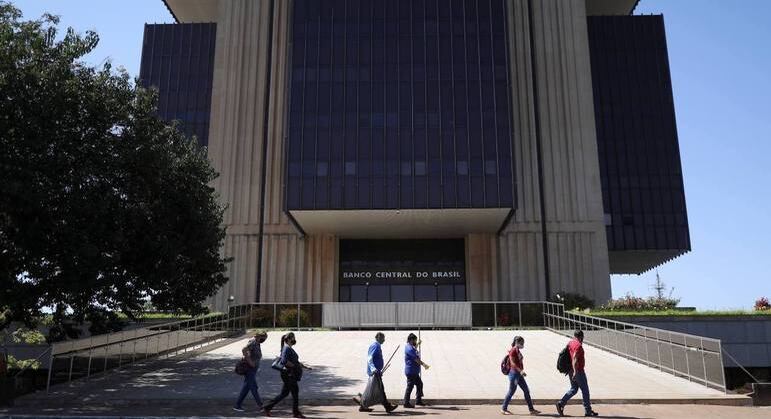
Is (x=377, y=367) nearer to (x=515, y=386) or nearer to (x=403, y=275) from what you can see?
(x=515, y=386)

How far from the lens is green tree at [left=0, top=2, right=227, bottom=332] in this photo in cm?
1324

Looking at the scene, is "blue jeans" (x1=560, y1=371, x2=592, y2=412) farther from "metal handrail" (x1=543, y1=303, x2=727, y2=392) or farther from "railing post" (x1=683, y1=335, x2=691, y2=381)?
"railing post" (x1=683, y1=335, x2=691, y2=381)

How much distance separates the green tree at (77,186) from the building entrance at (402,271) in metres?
27.3

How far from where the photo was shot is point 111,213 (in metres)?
14.7

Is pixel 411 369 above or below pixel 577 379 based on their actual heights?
above

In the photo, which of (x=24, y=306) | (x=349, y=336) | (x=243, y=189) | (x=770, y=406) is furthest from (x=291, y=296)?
(x=770, y=406)

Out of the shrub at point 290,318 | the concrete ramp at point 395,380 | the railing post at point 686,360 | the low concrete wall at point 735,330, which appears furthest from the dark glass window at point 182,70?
the railing post at point 686,360

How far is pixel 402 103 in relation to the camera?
3997 centimetres

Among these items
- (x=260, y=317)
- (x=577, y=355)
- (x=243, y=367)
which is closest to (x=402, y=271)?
(x=260, y=317)

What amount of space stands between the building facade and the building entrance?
0.11m

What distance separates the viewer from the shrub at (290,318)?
99.5 ft

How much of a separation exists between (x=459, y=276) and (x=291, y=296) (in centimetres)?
1216

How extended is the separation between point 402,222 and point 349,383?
26.7 m

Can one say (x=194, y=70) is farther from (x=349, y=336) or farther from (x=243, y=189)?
(x=349, y=336)
